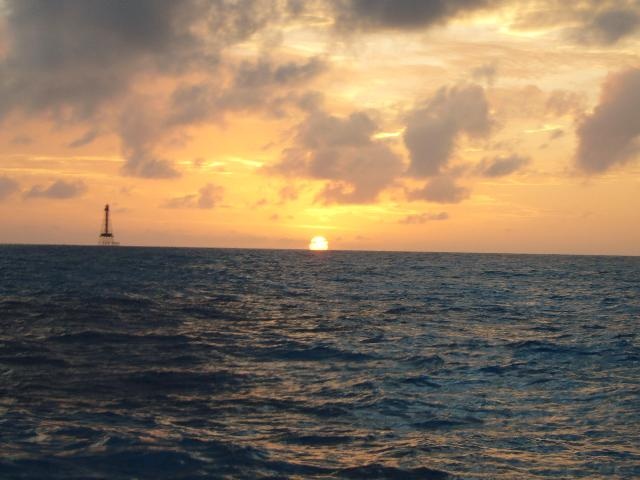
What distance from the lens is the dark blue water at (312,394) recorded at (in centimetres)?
1219

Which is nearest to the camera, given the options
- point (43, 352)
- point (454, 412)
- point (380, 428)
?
point (380, 428)

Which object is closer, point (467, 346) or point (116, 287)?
point (467, 346)

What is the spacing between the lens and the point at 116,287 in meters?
52.4

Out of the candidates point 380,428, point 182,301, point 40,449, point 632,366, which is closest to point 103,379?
point 40,449

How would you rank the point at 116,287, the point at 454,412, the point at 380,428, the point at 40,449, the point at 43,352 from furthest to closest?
the point at 116,287
the point at 43,352
the point at 454,412
the point at 380,428
the point at 40,449

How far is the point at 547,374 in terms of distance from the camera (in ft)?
70.6

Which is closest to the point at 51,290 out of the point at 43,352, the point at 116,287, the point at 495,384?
the point at 116,287

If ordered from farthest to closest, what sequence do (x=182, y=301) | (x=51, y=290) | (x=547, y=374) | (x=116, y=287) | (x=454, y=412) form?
(x=116, y=287), (x=51, y=290), (x=182, y=301), (x=547, y=374), (x=454, y=412)

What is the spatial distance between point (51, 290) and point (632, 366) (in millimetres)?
40050

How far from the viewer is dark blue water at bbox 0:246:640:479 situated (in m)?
12.2

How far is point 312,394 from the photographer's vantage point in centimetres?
1811

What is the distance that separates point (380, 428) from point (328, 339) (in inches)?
548

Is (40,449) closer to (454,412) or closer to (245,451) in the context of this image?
(245,451)

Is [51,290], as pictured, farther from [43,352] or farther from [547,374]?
[547,374]
